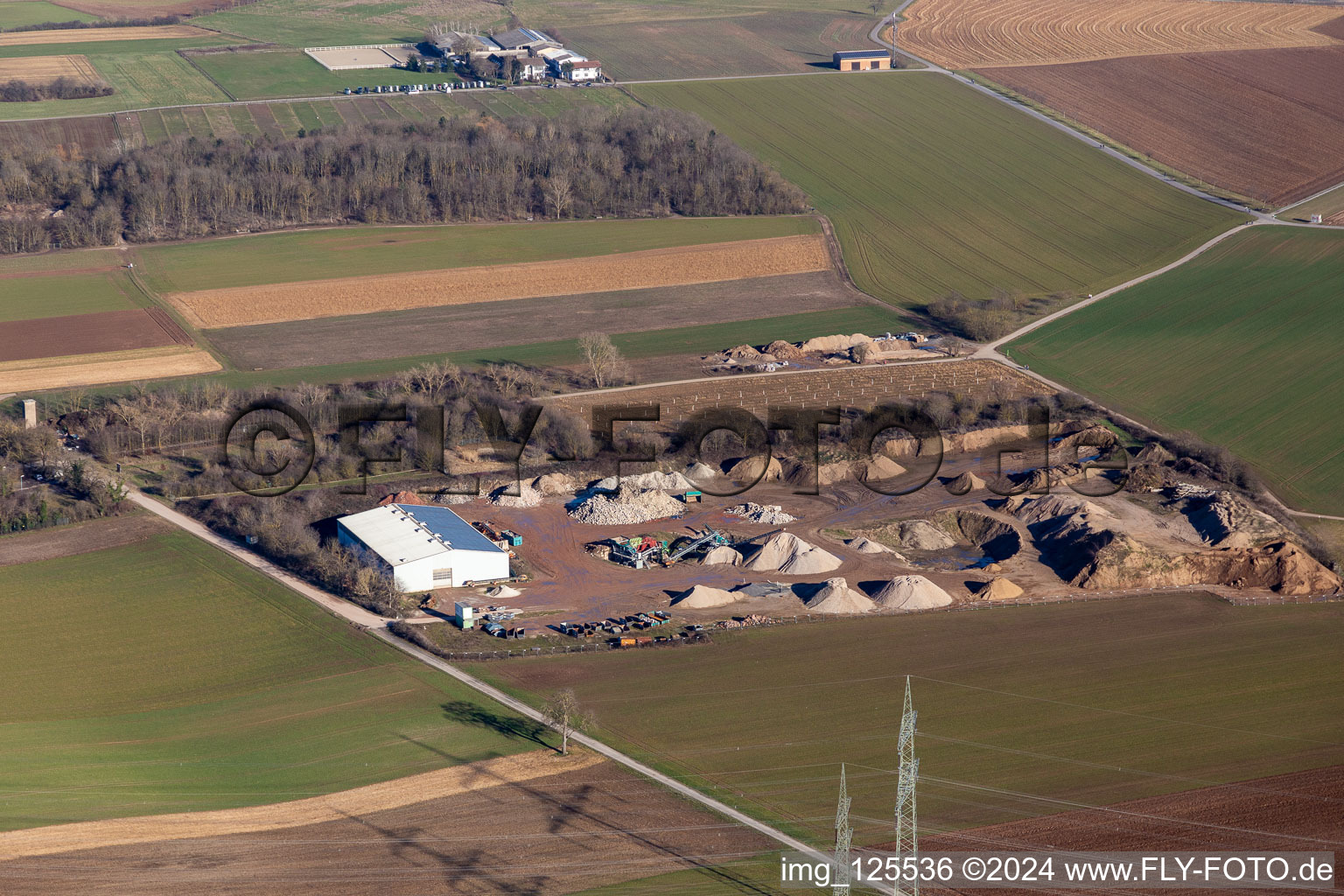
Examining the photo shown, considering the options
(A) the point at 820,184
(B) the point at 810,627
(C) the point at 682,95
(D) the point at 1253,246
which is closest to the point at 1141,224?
(D) the point at 1253,246

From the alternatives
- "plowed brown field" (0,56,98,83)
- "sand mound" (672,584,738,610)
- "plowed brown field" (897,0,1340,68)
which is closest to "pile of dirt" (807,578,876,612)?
"sand mound" (672,584,738,610)

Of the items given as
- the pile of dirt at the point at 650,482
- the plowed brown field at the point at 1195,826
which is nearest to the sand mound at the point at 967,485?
the pile of dirt at the point at 650,482

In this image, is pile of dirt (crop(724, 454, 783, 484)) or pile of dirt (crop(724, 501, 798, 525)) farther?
pile of dirt (crop(724, 454, 783, 484))

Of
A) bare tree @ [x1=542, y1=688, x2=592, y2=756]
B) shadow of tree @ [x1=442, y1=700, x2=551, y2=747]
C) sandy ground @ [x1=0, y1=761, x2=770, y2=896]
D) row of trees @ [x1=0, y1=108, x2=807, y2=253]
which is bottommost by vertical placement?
sandy ground @ [x1=0, y1=761, x2=770, y2=896]

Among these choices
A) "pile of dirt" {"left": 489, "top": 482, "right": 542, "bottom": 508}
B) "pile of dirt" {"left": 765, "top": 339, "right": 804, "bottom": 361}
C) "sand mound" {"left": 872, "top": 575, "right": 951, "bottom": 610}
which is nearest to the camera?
"sand mound" {"left": 872, "top": 575, "right": 951, "bottom": 610}

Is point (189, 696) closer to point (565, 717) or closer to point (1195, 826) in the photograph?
point (565, 717)

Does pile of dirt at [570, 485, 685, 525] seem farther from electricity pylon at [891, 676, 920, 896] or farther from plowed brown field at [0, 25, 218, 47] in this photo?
plowed brown field at [0, 25, 218, 47]

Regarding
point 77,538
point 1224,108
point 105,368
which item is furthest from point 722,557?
point 1224,108

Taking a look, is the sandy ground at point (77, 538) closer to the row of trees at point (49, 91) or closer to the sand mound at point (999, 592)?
the sand mound at point (999, 592)
